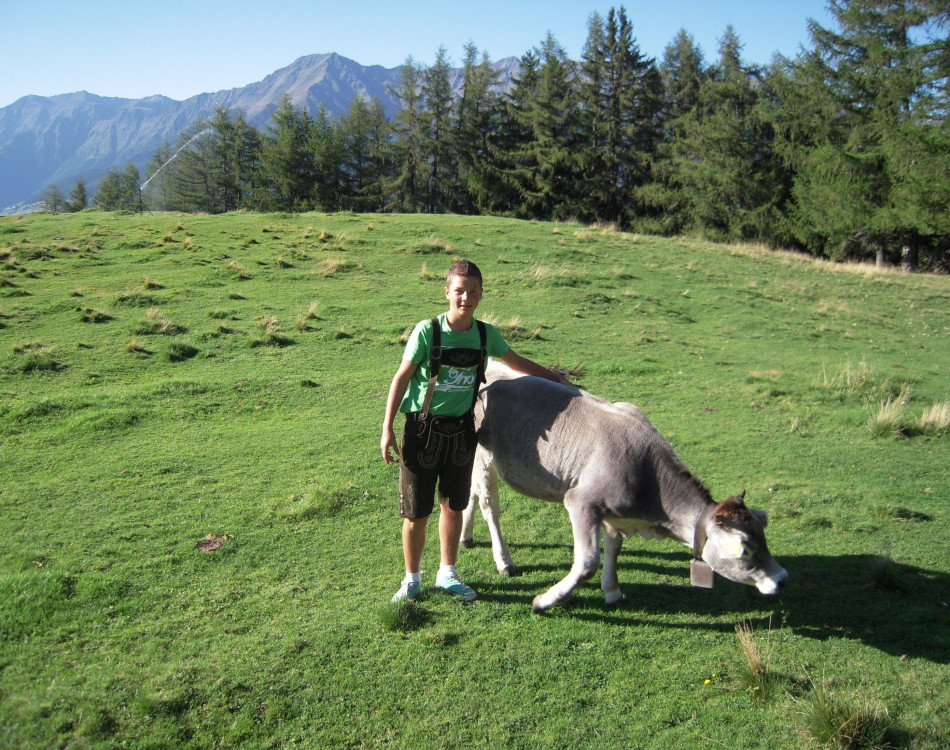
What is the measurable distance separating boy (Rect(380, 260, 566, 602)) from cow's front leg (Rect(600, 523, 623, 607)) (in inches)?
43.8

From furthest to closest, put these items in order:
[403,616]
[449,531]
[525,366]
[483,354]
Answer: [525,366], [449,531], [483,354], [403,616]

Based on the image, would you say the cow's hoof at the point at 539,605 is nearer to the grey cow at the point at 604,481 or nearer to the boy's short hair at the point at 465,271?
the grey cow at the point at 604,481

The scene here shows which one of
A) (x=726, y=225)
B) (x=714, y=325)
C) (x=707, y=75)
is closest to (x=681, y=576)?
(x=714, y=325)

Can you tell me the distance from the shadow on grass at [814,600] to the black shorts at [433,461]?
99 cm

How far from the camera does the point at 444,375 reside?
504 cm

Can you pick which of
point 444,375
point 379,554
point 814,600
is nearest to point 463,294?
point 444,375

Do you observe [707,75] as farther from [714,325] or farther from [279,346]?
[279,346]

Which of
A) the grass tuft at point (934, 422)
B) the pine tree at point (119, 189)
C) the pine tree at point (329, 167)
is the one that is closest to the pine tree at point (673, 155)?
the pine tree at point (329, 167)

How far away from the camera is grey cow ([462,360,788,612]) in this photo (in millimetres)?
4500

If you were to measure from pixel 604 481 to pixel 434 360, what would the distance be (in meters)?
1.55

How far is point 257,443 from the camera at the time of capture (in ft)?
27.9

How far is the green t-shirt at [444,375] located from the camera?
492 centimetres

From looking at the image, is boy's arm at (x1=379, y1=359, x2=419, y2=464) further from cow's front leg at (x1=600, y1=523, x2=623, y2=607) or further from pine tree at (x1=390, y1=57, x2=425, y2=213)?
pine tree at (x1=390, y1=57, x2=425, y2=213)

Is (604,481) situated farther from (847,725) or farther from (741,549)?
(847,725)
